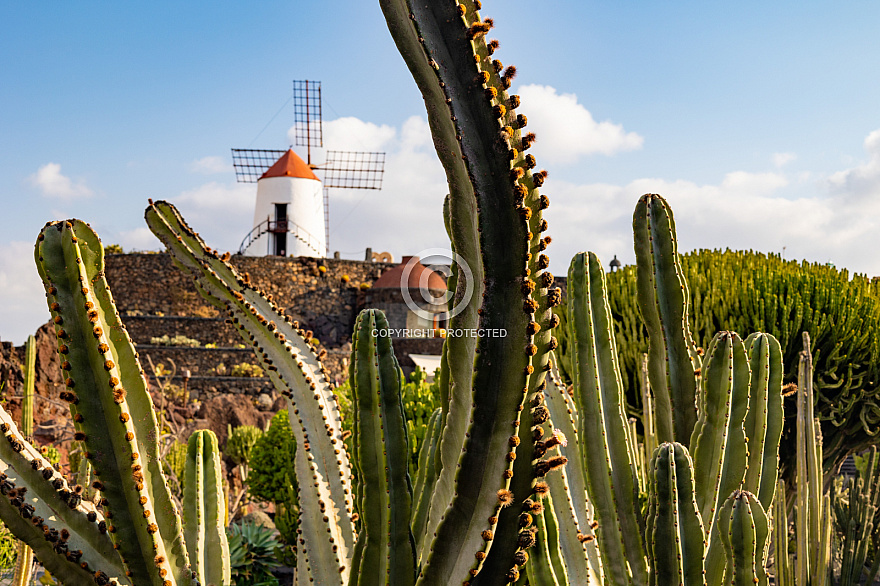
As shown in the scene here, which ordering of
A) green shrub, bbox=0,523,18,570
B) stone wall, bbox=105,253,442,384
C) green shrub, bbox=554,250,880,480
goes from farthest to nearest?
1. stone wall, bbox=105,253,442,384
2. green shrub, bbox=554,250,880,480
3. green shrub, bbox=0,523,18,570

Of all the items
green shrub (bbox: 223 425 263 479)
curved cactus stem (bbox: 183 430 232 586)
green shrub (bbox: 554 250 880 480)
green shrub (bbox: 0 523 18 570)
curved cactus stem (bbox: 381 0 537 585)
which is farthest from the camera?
green shrub (bbox: 223 425 263 479)

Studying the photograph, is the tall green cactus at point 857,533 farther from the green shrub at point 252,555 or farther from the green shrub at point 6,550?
the green shrub at point 6,550

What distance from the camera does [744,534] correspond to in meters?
1.94

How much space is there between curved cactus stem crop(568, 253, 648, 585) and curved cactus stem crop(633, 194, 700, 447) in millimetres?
188

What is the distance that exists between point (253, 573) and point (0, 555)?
2.24m

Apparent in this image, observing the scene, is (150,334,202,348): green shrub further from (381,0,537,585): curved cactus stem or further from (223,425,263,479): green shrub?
(381,0,537,585): curved cactus stem

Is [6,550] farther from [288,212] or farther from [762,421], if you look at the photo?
[288,212]

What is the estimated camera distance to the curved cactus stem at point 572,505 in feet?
7.91

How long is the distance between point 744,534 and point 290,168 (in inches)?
1213

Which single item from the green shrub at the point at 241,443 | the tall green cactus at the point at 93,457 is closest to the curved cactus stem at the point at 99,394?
the tall green cactus at the point at 93,457

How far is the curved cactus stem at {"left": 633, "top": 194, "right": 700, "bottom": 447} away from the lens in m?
2.57

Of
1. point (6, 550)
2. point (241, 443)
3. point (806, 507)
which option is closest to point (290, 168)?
point (241, 443)

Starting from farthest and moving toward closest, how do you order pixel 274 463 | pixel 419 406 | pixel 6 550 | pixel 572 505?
pixel 274 463 < pixel 419 406 < pixel 6 550 < pixel 572 505

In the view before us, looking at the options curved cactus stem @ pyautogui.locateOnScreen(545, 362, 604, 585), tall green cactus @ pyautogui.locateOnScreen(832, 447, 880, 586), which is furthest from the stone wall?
curved cactus stem @ pyautogui.locateOnScreen(545, 362, 604, 585)
